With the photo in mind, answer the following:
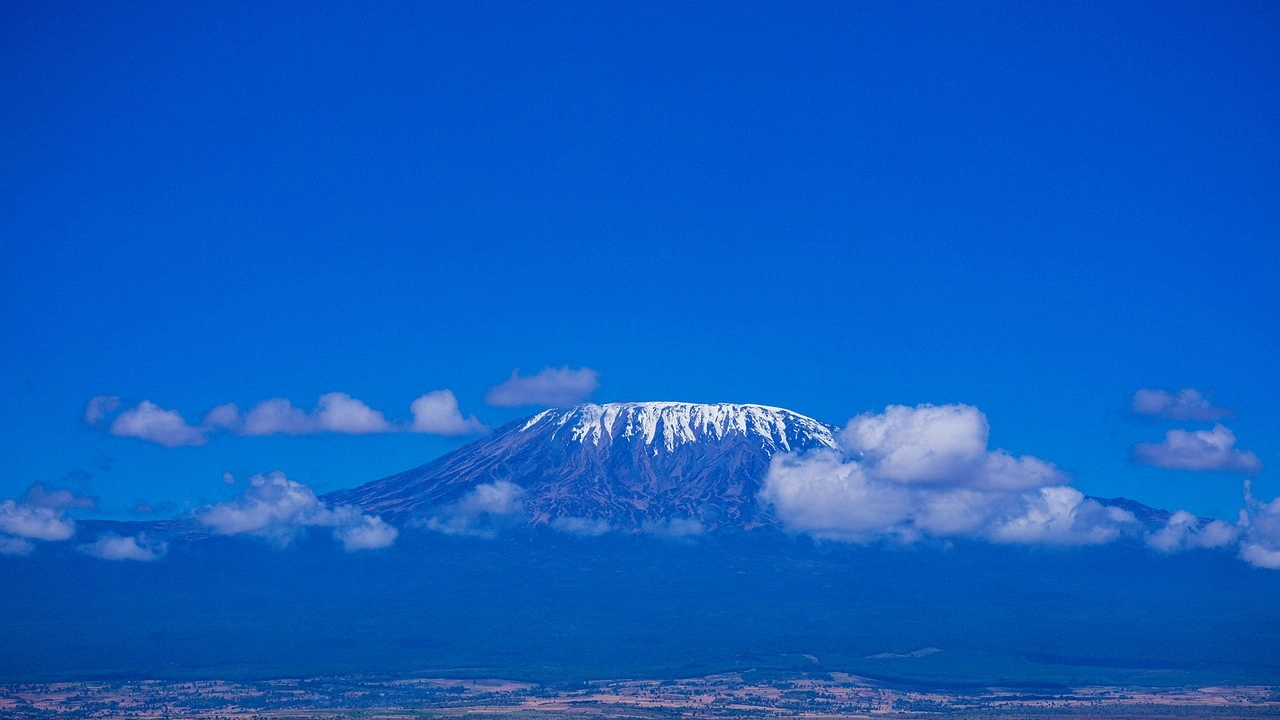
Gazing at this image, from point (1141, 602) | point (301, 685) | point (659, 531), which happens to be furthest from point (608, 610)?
point (1141, 602)

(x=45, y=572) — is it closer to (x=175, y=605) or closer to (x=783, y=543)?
(x=175, y=605)

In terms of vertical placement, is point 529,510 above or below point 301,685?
above

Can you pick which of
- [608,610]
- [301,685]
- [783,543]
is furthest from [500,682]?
[783,543]

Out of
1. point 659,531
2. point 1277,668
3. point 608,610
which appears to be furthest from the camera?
point 659,531

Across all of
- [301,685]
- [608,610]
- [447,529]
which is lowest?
[301,685]

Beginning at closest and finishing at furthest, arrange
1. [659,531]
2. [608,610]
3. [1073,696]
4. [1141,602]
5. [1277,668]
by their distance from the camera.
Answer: [1073,696] → [1277,668] → [608,610] → [1141,602] → [659,531]

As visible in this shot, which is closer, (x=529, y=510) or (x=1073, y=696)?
(x=1073, y=696)

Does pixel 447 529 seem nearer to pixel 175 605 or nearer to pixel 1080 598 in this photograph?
pixel 175 605
